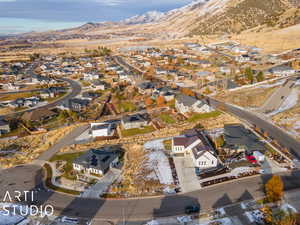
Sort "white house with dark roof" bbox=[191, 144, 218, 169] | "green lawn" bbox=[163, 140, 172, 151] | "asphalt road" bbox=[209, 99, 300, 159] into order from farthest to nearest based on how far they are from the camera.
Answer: "green lawn" bbox=[163, 140, 172, 151] → "asphalt road" bbox=[209, 99, 300, 159] → "white house with dark roof" bbox=[191, 144, 218, 169]

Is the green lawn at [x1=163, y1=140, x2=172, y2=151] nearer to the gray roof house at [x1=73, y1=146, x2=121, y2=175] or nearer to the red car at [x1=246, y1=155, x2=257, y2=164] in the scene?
the gray roof house at [x1=73, y1=146, x2=121, y2=175]

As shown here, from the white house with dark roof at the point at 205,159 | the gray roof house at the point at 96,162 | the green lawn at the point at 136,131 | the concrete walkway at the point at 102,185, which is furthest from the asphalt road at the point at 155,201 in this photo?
the green lawn at the point at 136,131

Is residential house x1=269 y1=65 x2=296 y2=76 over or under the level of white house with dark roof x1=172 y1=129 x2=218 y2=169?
over

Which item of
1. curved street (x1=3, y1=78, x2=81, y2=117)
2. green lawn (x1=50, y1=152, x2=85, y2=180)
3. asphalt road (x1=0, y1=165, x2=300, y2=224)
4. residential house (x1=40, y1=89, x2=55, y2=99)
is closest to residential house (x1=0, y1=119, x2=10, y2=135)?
curved street (x1=3, y1=78, x2=81, y2=117)

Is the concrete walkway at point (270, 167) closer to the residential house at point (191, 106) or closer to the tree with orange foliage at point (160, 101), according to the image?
the residential house at point (191, 106)

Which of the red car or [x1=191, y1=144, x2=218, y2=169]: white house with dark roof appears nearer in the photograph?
[x1=191, y1=144, x2=218, y2=169]: white house with dark roof
